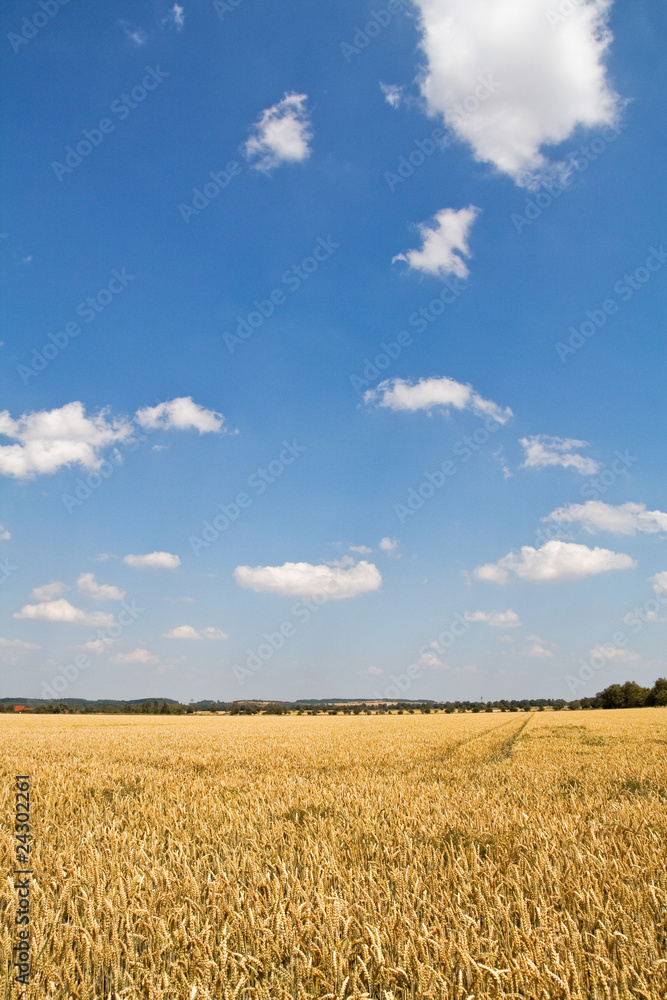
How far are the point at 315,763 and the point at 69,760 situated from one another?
187 inches

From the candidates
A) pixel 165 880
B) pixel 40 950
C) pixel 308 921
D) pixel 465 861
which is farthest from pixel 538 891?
pixel 40 950

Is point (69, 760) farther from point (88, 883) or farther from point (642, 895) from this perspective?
point (642, 895)

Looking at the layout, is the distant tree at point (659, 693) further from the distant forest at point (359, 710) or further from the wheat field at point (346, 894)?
the wheat field at point (346, 894)

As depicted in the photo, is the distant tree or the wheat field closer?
the wheat field

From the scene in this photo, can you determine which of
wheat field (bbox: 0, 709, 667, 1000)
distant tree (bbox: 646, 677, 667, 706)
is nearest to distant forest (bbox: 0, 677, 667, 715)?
distant tree (bbox: 646, 677, 667, 706)

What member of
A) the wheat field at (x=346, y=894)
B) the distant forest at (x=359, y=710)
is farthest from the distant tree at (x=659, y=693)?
the wheat field at (x=346, y=894)

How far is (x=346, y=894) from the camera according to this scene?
3.10 m

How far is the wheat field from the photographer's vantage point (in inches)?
89.7

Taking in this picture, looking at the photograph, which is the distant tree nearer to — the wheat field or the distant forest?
the distant forest

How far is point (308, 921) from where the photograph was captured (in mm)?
2635

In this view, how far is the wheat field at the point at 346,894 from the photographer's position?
7.47ft

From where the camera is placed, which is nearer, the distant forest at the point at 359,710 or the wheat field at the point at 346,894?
the wheat field at the point at 346,894

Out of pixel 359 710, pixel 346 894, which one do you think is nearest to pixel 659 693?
pixel 359 710

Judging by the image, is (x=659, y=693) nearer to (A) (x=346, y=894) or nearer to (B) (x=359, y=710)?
(B) (x=359, y=710)
